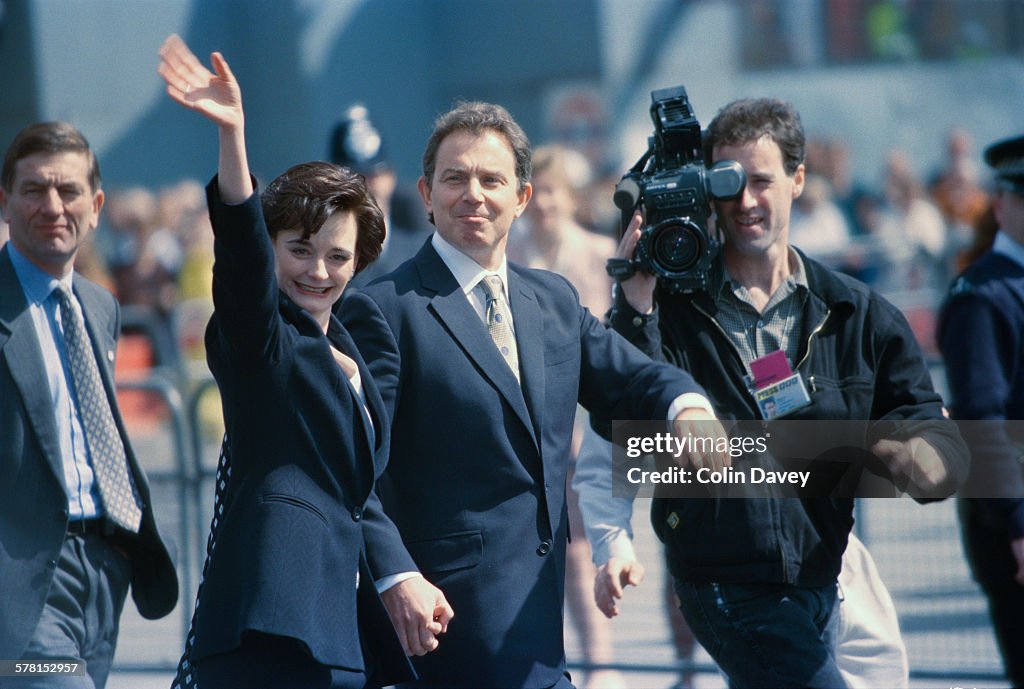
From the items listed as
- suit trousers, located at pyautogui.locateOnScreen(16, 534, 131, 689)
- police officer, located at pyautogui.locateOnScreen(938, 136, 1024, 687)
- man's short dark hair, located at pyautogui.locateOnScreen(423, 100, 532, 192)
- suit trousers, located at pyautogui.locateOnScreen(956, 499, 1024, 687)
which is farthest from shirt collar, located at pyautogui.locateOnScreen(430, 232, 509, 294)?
suit trousers, located at pyautogui.locateOnScreen(956, 499, 1024, 687)

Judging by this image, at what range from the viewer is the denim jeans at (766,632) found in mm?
3943

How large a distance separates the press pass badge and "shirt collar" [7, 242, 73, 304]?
6.77 feet

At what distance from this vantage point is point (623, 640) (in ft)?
23.0

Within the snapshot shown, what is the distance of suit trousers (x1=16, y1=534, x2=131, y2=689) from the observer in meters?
4.05

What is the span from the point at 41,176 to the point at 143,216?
1249 centimetres

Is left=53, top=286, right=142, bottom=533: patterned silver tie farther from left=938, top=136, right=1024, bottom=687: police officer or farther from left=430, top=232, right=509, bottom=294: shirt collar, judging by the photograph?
left=938, top=136, right=1024, bottom=687: police officer

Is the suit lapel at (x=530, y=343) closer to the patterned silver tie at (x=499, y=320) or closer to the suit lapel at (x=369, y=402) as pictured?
the patterned silver tie at (x=499, y=320)

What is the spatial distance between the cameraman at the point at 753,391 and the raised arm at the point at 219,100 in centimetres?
130

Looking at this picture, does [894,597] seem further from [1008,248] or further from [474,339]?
[474,339]

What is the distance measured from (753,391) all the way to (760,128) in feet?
2.53

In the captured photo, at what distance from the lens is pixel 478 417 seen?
3580 mm

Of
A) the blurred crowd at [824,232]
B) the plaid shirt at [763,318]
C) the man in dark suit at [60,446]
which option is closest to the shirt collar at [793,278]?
the plaid shirt at [763,318]

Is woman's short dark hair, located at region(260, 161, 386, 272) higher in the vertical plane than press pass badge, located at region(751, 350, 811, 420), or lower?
higher

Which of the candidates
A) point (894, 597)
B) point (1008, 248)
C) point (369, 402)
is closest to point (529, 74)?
point (894, 597)
